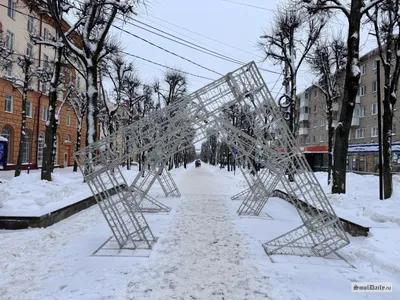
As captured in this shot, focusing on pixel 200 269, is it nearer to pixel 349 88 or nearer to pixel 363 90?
pixel 349 88

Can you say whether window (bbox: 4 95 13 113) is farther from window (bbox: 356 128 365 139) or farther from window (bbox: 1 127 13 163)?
window (bbox: 356 128 365 139)

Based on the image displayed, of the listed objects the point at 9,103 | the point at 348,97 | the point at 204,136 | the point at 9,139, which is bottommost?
the point at 204,136

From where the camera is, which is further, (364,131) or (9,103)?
(364,131)

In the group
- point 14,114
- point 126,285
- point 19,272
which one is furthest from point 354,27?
point 14,114

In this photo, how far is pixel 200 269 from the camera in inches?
191

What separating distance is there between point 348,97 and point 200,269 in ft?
26.2

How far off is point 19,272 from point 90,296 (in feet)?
4.86

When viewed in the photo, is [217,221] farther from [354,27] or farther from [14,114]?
[14,114]

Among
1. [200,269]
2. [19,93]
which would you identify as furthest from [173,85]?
[200,269]

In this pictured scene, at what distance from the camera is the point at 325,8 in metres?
10.9

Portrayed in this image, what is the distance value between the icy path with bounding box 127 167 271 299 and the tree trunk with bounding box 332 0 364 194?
15.2 feet

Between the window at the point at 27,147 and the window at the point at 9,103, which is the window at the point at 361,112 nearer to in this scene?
the window at the point at 27,147

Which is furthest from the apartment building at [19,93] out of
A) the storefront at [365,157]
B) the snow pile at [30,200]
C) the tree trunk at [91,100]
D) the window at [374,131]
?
the window at [374,131]

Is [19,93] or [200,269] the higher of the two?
[19,93]
